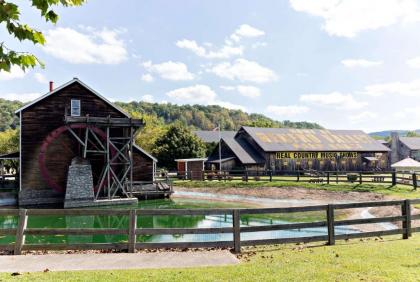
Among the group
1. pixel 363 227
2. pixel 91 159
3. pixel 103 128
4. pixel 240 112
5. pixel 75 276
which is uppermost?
pixel 240 112

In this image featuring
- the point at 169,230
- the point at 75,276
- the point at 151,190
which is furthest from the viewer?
the point at 151,190

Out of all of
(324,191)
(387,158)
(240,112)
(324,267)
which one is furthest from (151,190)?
(240,112)

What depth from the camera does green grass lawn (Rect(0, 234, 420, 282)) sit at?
6.48 m

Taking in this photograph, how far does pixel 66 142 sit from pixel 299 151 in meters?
30.4

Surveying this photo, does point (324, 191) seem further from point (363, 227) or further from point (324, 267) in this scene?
point (324, 267)

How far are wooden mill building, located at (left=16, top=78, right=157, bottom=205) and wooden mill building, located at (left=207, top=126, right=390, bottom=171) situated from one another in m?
18.3

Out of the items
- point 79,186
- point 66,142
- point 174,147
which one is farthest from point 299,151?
point 79,186

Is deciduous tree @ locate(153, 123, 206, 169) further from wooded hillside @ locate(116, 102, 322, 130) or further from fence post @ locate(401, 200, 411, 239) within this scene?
wooded hillside @ locate(116, 102, 322, 130)

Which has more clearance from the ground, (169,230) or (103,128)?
(103,128)

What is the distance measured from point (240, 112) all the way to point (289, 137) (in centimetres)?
14191

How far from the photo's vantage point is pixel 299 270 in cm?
695

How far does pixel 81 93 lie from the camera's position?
29.3 m

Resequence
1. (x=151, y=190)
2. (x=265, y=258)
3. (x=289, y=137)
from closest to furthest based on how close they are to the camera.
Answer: (x=265, y=258), (x=151, y=190), (x=289, y=137)

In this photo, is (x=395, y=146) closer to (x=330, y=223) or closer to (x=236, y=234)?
(x=330, y=223)
